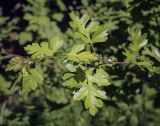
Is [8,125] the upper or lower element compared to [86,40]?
lower

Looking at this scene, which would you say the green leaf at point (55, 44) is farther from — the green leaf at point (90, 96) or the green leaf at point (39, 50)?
the green leaf at point (90, 96)

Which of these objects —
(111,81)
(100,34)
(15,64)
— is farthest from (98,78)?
(111,81)

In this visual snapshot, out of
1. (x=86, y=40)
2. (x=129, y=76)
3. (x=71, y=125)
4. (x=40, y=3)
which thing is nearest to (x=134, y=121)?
(x=71, y=125)

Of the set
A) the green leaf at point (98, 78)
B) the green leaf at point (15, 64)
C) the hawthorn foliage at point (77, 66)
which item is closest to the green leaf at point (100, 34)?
the hawthorn foliage at point (77, 66)

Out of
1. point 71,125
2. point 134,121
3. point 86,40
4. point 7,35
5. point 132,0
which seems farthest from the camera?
point 7,35

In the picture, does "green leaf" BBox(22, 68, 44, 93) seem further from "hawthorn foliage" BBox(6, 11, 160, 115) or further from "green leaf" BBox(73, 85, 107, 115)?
"green leaf" BBox(73, 85, 107, 115)

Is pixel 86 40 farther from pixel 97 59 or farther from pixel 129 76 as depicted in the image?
pixel 129 76
